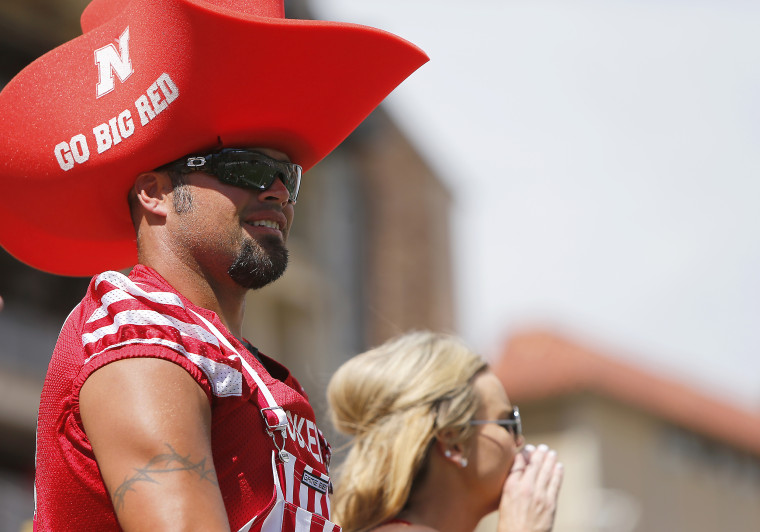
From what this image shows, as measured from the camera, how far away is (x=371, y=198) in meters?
22.5

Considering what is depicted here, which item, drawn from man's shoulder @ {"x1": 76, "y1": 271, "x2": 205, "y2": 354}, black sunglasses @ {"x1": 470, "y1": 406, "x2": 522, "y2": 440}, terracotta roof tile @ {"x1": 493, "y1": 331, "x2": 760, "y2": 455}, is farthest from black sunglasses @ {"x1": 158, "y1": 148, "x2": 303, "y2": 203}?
terracotta roof tile @ {"x1": 493, "y1": 331, "x2": 760, "y2": 455}

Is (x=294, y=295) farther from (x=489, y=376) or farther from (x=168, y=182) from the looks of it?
(x=168, y=182)

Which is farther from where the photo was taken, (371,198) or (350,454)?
(371,198)

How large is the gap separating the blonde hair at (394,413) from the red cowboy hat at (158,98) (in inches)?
44.7

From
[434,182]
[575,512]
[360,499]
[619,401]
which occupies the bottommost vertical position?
[575,512]

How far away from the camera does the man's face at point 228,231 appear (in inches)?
95.2

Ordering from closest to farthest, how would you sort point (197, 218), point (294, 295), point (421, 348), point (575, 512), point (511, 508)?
point (197, 218) → point (511, 508) → point (421, 348) → point (294, 295) → point (575, 512)

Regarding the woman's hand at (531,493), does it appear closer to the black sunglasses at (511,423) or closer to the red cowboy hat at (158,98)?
the black sunglasses at (511,423)

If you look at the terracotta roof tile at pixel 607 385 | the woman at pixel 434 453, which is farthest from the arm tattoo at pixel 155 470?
the terracotta roof tile at pixel 607 385

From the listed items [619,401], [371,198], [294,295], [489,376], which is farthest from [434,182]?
→ [489,376]

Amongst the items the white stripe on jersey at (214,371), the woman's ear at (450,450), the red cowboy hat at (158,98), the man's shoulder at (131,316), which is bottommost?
the woman's ear at (450,450)

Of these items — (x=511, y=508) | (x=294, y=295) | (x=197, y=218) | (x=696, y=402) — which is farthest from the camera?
(x=696, y=402)

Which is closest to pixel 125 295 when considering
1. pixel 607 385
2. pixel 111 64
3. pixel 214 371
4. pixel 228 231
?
pixel 214 371

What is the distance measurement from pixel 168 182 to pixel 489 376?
5.23ft
